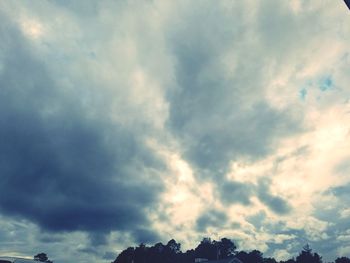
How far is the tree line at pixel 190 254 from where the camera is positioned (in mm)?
109312

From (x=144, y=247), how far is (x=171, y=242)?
13.8 m

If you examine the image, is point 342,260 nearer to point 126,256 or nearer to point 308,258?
point 308,258

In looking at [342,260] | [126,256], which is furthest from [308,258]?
[126,256]

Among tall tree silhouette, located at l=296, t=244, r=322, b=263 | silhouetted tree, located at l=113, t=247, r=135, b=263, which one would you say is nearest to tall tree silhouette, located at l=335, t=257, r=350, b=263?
tall tree silhouette, located at l=296, t=244, r=322, b=263

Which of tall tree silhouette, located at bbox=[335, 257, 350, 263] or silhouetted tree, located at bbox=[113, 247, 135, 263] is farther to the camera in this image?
silhouetted tree, located at bbox=[113, 247, 135, 263]

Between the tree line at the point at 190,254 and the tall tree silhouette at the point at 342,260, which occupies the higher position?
the tree line at the point at 190,254

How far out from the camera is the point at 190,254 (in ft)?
409

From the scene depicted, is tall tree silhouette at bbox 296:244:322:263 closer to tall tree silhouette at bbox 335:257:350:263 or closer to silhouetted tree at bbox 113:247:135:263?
tall tree silhouette at bbox 335:257:350:263

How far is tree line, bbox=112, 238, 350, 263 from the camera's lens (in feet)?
359

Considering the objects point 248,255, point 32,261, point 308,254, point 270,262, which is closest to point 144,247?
point 248,255

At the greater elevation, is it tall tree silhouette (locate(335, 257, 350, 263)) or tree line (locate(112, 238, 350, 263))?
tree line (locate(112, 238, 350, 263))

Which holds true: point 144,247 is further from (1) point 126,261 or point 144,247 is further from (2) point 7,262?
(2) point 7,262

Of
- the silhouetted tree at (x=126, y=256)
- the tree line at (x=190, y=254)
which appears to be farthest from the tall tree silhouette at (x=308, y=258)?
the silhouetted tree at (x=126, y=256)

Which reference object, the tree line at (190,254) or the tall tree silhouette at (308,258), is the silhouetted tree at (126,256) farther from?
the tall tree silhouette at (308,258)
